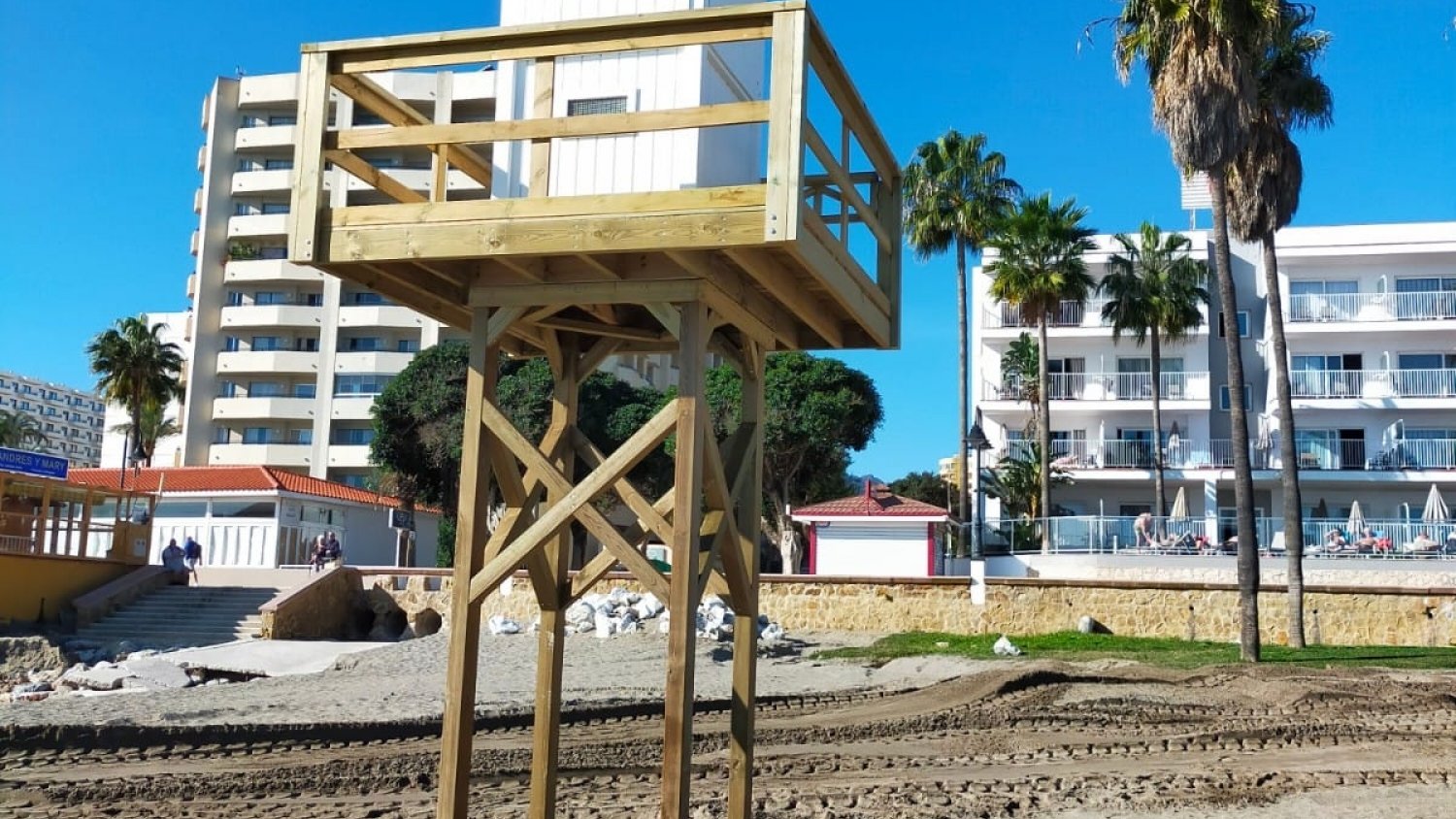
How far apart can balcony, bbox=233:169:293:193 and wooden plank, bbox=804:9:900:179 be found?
5961 centimetres

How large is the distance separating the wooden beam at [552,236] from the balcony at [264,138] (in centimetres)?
6056

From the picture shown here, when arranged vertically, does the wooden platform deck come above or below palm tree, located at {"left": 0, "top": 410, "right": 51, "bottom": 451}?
below

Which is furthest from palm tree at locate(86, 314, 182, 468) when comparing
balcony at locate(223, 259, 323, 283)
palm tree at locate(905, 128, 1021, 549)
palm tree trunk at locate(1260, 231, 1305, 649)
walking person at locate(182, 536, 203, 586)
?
palm tree trunk at locate(1260, 231, 1305, 649)

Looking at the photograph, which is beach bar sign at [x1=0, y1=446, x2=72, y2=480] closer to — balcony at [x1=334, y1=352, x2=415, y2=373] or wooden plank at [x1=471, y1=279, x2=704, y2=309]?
wooden plank at [x1=471, y1=279, x2=704, y2=309]

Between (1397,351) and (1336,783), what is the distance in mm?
34575

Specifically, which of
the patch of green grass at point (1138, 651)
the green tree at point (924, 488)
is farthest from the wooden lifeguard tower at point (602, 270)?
the green tree at point (924, 488)

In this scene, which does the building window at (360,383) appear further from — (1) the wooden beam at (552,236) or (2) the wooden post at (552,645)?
(1) the wooden beam at (552,236)

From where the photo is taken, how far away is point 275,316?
6172 centimetres

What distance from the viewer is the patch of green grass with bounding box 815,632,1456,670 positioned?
64.7 ft

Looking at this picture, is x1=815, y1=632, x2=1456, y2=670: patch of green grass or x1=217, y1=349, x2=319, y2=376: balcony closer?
x1=815, y1=632, x2=1456, y2=670: patch of green grass

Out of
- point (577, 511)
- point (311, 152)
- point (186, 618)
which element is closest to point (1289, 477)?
point (577, 511)

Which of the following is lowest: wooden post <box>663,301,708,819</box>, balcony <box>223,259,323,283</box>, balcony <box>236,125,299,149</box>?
wooden post <box>663,301,708,819</box>

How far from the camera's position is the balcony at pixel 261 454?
200 feet

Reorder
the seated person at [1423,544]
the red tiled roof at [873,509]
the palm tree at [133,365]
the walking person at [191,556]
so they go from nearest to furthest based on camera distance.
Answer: the red tiled roof at [873,509] < the seated person at [1423,544] < the walking person at [191,556] < the palm tree at [133,365]
